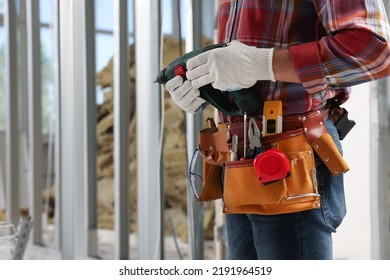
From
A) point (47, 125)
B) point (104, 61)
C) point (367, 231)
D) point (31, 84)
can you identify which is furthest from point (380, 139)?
point (47, 125)

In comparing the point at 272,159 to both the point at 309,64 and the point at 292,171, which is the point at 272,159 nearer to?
the point at 292,171

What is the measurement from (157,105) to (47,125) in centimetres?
291

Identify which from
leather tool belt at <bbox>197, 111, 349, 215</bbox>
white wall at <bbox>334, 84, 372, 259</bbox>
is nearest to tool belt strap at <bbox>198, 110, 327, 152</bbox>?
leather tool belt at <bbox>197, 111, 349, 215</bbox>

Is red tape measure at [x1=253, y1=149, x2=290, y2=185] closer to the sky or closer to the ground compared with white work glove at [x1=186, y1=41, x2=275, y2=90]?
closer to the ground

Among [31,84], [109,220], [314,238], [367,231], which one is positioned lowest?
[109,220]

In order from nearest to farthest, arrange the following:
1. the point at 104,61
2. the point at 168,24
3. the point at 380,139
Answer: the point at 380,139, the point at 168,24, the point at 104,61

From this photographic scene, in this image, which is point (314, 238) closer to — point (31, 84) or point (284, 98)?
point (284, 98)

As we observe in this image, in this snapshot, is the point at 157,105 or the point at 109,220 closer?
the point at 157,105

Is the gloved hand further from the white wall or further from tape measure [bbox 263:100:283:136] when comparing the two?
the white wall

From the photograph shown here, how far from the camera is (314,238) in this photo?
0.84 m

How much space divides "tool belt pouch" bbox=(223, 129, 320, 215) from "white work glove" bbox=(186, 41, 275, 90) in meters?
0.10

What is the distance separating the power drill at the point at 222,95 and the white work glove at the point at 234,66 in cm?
2

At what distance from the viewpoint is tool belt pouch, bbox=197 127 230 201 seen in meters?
0.94

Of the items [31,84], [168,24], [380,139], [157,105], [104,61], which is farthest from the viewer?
[104,61]
